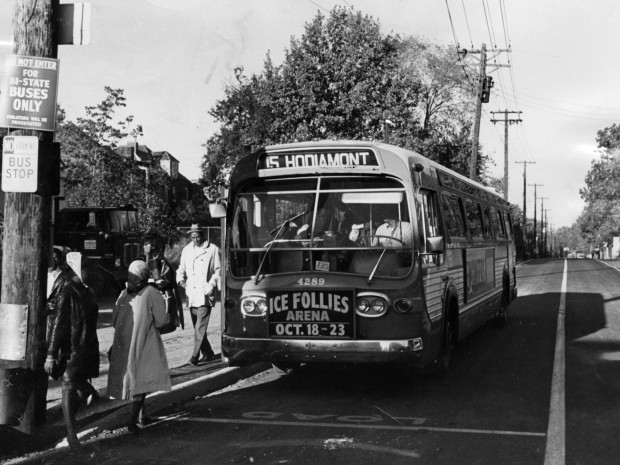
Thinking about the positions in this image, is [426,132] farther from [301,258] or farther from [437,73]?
[301,258]

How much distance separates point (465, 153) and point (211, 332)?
36339mm

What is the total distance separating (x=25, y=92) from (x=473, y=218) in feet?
25.5

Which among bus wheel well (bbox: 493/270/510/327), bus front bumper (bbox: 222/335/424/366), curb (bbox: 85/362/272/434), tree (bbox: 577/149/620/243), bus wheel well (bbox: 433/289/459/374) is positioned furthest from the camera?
tree (bbox: 577/149/620/243)

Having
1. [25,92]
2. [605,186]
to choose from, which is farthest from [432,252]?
[605,186]

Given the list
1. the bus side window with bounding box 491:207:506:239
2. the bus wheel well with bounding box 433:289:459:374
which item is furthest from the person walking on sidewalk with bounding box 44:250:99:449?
the bus side window with bounding box 491:207:506:239

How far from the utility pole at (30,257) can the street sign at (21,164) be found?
7 cm

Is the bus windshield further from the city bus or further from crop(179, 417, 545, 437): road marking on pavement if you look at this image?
crop(179, 417, 545, 437): road marking on pavement

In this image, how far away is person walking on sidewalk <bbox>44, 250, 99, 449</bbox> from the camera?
5.99 metres

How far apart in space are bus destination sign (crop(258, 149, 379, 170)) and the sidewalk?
8.40 feet

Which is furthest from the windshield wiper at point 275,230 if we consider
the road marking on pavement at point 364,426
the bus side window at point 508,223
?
the bus side window at point 508,223

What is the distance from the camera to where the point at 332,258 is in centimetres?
806

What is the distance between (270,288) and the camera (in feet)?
26.2

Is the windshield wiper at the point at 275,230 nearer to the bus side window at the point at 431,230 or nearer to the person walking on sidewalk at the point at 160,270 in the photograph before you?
the bus side window at the point at 431,230

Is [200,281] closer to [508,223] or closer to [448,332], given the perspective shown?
[448,332]
